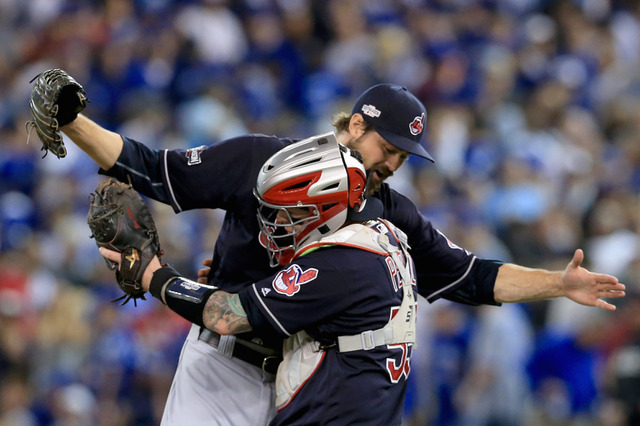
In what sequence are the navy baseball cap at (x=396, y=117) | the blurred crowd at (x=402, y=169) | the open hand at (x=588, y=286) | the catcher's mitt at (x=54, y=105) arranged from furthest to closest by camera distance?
the blurred crowd at (x=402, y=169)
the navy baseball cap at (x=396, y=117)
the open hand at (x=588, y=286)
the catcher's mitt at (x=54, y=105)

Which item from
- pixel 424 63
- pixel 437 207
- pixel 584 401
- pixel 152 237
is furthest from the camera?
pixel 424 63

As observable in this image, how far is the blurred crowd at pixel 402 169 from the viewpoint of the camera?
23.0ft

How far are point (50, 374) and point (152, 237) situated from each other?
4.40 meters

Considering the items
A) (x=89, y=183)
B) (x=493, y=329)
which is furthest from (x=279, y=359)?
(x=89, y=183)

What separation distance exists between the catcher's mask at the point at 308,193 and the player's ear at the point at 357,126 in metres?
0.46

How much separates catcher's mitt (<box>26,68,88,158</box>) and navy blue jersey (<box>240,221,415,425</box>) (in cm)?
94

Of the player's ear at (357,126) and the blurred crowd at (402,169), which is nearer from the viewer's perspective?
the player's ear at (357,126)

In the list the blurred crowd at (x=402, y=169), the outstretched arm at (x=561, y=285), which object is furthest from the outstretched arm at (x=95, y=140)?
the blurred crowd at (x=402, y=169)

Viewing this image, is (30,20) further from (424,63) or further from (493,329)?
(493,329)

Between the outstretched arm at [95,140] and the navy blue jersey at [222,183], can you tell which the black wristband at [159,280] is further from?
the outstretched arm at [95,140]

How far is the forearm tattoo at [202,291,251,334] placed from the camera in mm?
3451

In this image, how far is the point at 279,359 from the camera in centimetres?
386

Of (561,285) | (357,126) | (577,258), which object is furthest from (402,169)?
(577,258)

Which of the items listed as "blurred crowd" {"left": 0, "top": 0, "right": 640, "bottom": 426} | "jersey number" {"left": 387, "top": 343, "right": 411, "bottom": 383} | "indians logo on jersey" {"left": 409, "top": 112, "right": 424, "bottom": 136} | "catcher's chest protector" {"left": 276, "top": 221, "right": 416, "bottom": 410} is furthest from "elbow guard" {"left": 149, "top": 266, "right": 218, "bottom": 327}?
"blurred crowd" {"left": 0, "top": 0, "right": 640, "bottom": 426}
